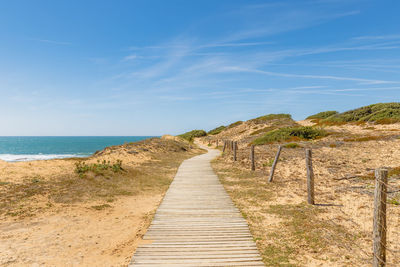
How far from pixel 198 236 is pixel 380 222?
406 centimetres

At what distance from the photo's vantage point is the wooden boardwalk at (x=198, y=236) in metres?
4.93

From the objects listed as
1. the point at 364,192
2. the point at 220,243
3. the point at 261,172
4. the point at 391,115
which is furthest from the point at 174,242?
the point at 391,115

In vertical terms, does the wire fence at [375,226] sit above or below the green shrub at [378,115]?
below

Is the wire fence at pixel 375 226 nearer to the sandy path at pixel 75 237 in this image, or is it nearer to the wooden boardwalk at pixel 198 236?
the wooden boardwalk at pixel 198 236

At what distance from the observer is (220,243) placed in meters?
5.64

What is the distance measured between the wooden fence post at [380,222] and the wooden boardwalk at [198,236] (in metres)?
2.31

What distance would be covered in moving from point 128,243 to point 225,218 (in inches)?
119

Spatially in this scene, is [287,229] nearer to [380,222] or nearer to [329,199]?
[380,222]

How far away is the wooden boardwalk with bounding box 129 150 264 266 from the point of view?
4.93 metres

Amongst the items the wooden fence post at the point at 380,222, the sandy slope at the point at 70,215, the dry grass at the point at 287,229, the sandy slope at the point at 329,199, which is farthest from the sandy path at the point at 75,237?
the wooden fence post at the point at 380,222

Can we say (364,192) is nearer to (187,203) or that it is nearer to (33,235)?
(187,203)

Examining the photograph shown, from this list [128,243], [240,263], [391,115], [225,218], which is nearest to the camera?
[240,263]

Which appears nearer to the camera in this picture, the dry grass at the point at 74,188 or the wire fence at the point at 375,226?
the wire fence at the point at 375,226

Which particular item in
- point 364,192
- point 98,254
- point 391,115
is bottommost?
point 98,254
